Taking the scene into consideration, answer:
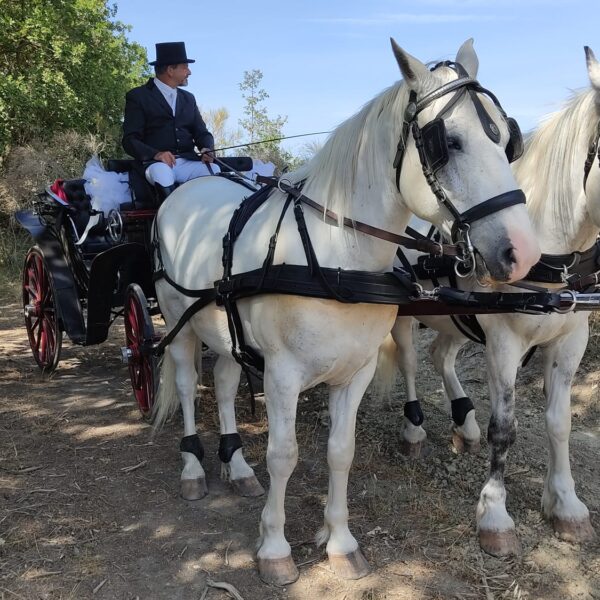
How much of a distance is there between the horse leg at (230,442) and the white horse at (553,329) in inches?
52.3

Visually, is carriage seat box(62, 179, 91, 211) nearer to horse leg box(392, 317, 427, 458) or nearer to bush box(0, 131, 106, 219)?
horse leg box(392, 317, 427, 458)

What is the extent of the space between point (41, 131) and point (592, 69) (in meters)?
12.2

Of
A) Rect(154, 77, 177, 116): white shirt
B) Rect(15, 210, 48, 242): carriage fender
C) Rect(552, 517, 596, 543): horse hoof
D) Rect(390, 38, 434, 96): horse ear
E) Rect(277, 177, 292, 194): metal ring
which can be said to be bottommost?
Rect(552, 517, 596, 543): horse hoof

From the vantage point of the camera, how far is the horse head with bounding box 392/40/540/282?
1.98 meters

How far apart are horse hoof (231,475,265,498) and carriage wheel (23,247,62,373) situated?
248 cm

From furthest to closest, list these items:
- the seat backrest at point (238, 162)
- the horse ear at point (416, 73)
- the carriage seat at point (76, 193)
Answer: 1. the carriage seat at point (76, 193)
2. the seat backrest at point (238, 162)
3. the horse ear at point (416, 73)

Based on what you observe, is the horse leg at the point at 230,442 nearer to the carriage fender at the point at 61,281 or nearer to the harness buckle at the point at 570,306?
the carriage fender at the point at 61,281

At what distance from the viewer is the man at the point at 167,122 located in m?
4.37

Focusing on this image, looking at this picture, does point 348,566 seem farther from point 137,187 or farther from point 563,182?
point 137,187

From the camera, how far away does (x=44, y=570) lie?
281cm

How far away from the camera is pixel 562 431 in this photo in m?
3.21

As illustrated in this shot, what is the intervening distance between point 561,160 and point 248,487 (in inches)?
96.9

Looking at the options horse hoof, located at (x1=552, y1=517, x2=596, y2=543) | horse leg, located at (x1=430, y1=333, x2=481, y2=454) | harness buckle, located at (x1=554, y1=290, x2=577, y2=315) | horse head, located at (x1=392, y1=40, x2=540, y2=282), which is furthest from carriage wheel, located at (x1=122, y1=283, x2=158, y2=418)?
horse hoof, located at (x1=552, y1=517, x2=596, y2=543)

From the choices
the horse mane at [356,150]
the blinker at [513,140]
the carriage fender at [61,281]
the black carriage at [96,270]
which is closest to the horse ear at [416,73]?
the horse mane at [356,150]
